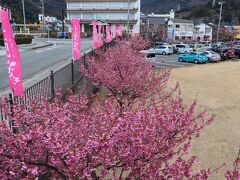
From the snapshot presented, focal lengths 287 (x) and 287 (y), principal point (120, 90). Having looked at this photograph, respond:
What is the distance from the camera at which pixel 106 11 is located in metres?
88.3

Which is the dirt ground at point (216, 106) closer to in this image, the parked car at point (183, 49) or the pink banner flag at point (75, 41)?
the pink banner flag at point (75, 41)

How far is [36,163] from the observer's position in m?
4.57

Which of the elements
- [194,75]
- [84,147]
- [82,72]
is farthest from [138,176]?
[194,75]

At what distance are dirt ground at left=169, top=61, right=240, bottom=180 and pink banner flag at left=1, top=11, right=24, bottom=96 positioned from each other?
633cm

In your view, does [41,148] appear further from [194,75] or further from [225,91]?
[194,75]

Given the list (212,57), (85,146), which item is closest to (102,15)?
(212,57)

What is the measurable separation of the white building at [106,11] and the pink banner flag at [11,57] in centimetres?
8118

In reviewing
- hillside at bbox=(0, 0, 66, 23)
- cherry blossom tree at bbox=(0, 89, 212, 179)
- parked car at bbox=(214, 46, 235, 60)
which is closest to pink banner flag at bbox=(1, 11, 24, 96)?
cherry blossom tree at bbox=(0, 89, 212, 179)

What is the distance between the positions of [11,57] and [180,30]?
88.1m

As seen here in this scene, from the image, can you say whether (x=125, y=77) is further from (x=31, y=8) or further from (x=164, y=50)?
(x=31, y=8)

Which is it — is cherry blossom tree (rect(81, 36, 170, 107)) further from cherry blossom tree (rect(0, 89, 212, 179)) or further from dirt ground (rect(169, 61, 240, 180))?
cherry blossom tree (rect(0, 89, 212, 179))

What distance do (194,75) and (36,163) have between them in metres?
24.2

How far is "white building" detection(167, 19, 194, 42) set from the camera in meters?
85.8

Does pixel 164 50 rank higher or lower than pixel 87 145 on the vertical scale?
lower
